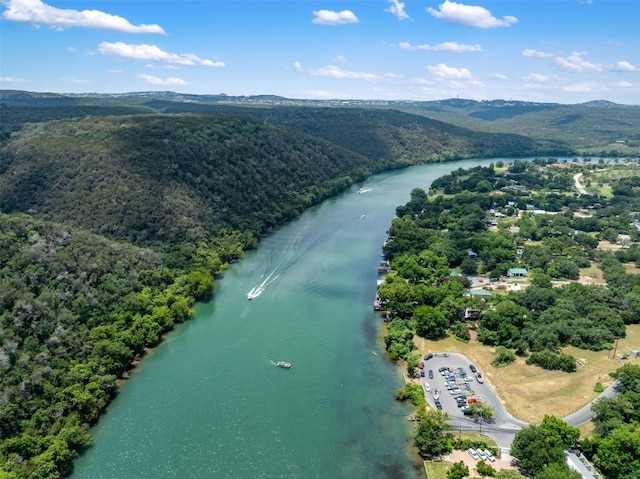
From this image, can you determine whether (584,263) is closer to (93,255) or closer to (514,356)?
(514,356)

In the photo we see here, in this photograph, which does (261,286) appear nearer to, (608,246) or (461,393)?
(461,393)

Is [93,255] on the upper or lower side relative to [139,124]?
lower

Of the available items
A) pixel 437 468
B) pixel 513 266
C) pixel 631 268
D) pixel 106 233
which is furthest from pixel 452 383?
pixel 106 233

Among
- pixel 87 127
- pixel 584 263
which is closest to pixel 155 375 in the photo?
pixel 584 263

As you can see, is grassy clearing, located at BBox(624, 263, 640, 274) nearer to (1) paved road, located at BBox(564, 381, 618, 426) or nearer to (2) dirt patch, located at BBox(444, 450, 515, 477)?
(1) paved road, located at BBox(564, 381, 618, 426)

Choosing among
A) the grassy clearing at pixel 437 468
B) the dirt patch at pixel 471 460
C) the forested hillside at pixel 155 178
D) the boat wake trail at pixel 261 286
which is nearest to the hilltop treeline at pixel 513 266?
the dirt patch at pixel 471 460

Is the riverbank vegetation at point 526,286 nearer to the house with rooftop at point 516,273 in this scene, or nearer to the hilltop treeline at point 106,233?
the house with rooftop at point 516,273
